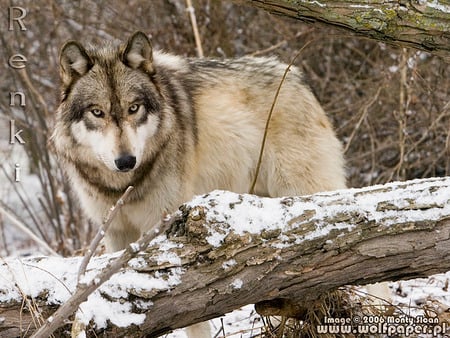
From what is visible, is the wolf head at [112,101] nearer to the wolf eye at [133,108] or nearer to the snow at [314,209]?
the wolf eye at [133,108]

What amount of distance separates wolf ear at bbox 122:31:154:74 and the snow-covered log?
1562mm

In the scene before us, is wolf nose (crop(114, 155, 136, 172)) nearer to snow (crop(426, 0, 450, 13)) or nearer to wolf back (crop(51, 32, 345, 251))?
wolf back (crop(51, 32, 345, 251))

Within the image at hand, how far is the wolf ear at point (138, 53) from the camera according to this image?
14.4 feet

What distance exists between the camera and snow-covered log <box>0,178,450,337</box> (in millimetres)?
2957

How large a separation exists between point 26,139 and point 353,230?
604 centimetres

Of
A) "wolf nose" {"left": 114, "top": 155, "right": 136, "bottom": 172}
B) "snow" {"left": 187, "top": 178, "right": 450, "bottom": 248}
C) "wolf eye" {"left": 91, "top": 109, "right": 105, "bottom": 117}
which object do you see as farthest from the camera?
"wolf eye" {"left": 91, "top": 109, "right": 105, "bottom": 117}

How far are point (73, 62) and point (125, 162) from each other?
796mm

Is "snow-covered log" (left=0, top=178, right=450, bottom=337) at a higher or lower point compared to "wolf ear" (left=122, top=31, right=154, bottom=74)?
lower

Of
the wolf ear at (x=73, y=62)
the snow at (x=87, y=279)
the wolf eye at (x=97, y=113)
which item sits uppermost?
the wolf ear at (x=73, y=62)

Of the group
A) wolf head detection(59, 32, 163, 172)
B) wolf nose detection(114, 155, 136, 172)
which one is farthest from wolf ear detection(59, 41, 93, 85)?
wolf nose detection(114, 155, 136, 172)

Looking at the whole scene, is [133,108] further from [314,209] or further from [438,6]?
[438,6]

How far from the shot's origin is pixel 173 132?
181 inches

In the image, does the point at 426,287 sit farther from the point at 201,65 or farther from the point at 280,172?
the point at 201,65

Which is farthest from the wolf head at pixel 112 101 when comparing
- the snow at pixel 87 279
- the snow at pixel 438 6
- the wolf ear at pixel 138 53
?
the snow at pixel 438 6
